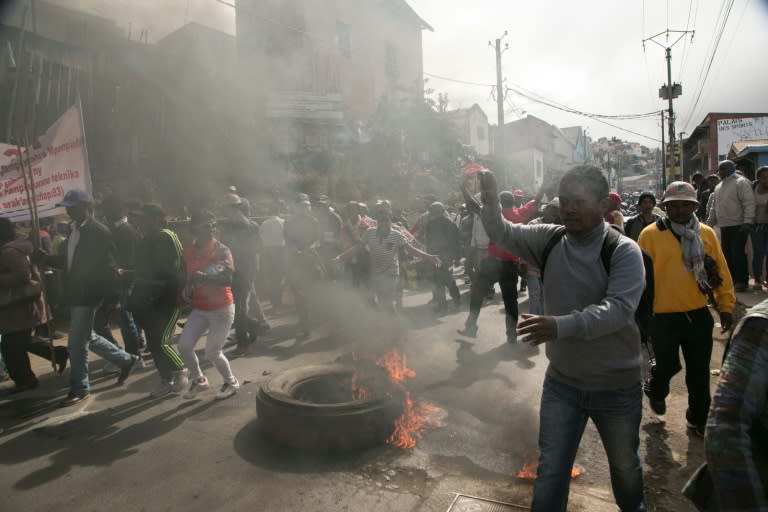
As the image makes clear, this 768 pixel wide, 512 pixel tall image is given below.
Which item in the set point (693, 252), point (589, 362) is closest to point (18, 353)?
point (589, 362)

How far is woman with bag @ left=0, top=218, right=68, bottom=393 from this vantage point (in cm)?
485

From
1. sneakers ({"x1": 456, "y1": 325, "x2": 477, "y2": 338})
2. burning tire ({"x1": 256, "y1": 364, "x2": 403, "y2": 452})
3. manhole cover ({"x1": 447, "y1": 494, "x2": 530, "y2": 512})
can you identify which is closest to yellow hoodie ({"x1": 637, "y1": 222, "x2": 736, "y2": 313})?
manhole cover ({"x1": 447, "y1": 494, "x2": 530, "y2": 512})

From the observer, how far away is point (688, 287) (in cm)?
338

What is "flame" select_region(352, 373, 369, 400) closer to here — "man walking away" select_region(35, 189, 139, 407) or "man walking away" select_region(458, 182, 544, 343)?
"man walking away" select_region(458, 182, 544, 343)

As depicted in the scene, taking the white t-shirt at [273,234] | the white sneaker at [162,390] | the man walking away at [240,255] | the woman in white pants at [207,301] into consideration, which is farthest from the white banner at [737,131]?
the white sneaker at [162,390]

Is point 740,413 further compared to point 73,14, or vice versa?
point 73,14

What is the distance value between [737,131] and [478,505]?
32.7m

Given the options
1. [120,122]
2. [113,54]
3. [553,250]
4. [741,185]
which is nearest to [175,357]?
[553,250]

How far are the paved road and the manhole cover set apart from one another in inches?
2.7

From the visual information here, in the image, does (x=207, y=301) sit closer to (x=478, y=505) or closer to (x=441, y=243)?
(x=478, y=505)

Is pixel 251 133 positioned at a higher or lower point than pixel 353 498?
higher

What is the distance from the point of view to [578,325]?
1.96 meters

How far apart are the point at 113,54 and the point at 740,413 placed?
13.9m

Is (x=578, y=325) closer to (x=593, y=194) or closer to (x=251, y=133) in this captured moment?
(x=593, y=194)
